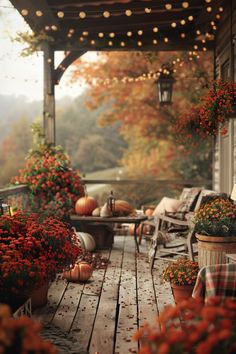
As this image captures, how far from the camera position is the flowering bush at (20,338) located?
69.1 inches

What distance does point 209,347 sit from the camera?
177 centimetres

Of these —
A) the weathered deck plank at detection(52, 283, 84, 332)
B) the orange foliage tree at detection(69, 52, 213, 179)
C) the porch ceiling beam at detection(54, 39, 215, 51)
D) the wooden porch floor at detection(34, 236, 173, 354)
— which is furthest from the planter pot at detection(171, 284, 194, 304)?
the orange foliage tree at detection(69, 52, 213, 179)

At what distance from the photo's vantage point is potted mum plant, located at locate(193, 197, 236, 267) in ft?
15.9

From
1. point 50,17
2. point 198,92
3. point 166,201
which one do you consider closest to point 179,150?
point 198,92

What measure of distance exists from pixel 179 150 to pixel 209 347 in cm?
1211

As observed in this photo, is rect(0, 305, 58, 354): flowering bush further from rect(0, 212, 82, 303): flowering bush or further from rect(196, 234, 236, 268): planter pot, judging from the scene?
rect(196, 234, 236, 268): planter pot

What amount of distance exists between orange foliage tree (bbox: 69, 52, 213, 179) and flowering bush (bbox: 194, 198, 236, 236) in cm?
805

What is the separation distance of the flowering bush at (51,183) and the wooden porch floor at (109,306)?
1.87m

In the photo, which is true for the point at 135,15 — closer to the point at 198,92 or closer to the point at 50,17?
the point at 50,17

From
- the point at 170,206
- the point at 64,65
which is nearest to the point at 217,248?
the point at 170,206

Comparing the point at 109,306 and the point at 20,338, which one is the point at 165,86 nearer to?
the point at 109,306

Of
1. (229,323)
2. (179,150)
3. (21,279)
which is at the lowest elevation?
(21,279)

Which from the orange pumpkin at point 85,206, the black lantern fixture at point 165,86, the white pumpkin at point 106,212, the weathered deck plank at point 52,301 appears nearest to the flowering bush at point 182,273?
the weathered deck plank at point 52,301

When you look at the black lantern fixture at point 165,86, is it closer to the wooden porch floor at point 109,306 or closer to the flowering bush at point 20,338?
the wooden porch floor at point 109,306
